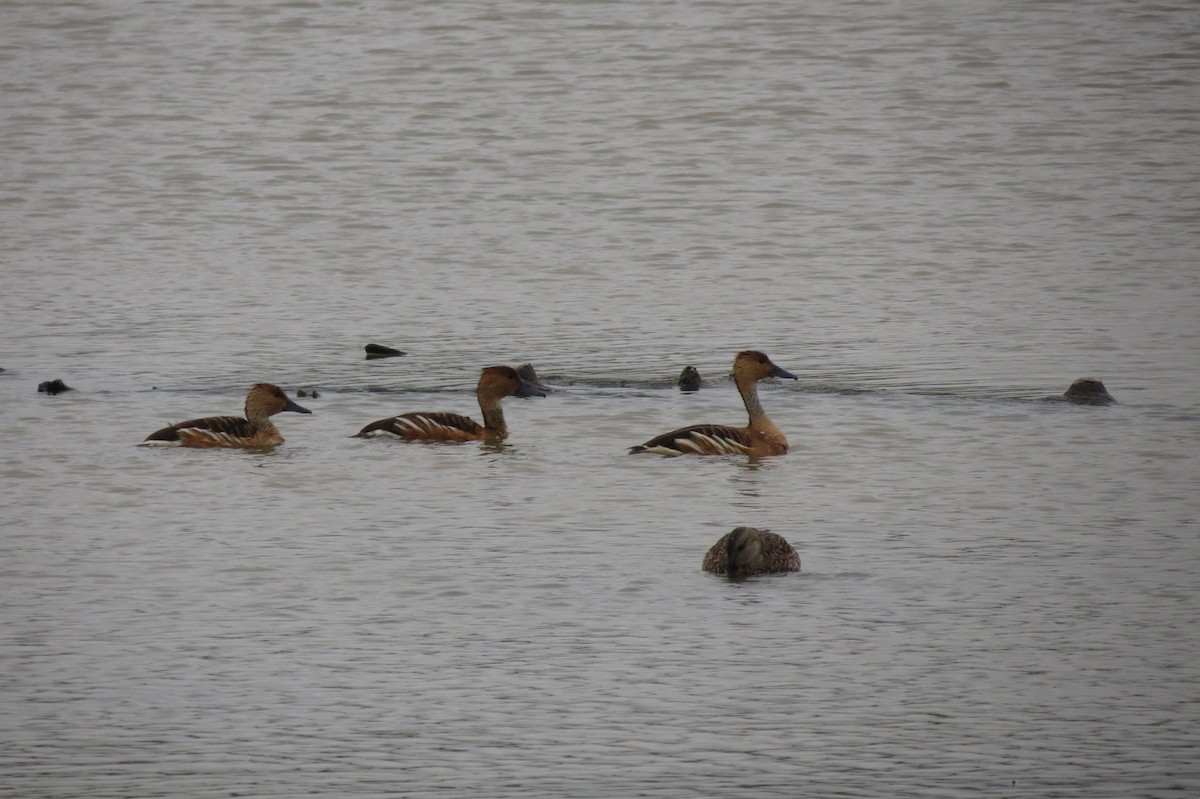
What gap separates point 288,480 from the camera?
13484 mm

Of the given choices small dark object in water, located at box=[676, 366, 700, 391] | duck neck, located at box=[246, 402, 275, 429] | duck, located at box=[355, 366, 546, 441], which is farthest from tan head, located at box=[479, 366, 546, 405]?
small dark object in water, located at box=[676, 366, 700, 391]

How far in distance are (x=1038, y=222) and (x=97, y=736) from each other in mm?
20492

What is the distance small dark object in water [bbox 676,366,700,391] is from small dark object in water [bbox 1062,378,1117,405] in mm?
3034

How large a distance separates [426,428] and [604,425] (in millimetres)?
1423

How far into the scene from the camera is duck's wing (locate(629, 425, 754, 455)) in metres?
14.1

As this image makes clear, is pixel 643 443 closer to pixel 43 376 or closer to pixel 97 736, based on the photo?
pixel 43 376

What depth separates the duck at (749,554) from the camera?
10328 millimetres

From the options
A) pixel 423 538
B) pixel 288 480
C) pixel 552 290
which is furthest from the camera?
pixel 552 290

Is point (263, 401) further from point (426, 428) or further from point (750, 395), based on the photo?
point (750, 395)

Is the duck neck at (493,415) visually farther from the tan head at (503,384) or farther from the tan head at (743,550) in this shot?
the tan head at (743,550)

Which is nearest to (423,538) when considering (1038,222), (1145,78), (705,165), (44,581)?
(44,581)

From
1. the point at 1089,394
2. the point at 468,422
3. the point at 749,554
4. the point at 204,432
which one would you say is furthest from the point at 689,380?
the point at 749,554

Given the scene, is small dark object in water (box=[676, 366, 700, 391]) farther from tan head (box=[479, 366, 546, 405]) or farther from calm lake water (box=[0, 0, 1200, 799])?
tan head (box=[479, 366, 546, 405])

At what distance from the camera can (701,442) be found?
14.2 meters
